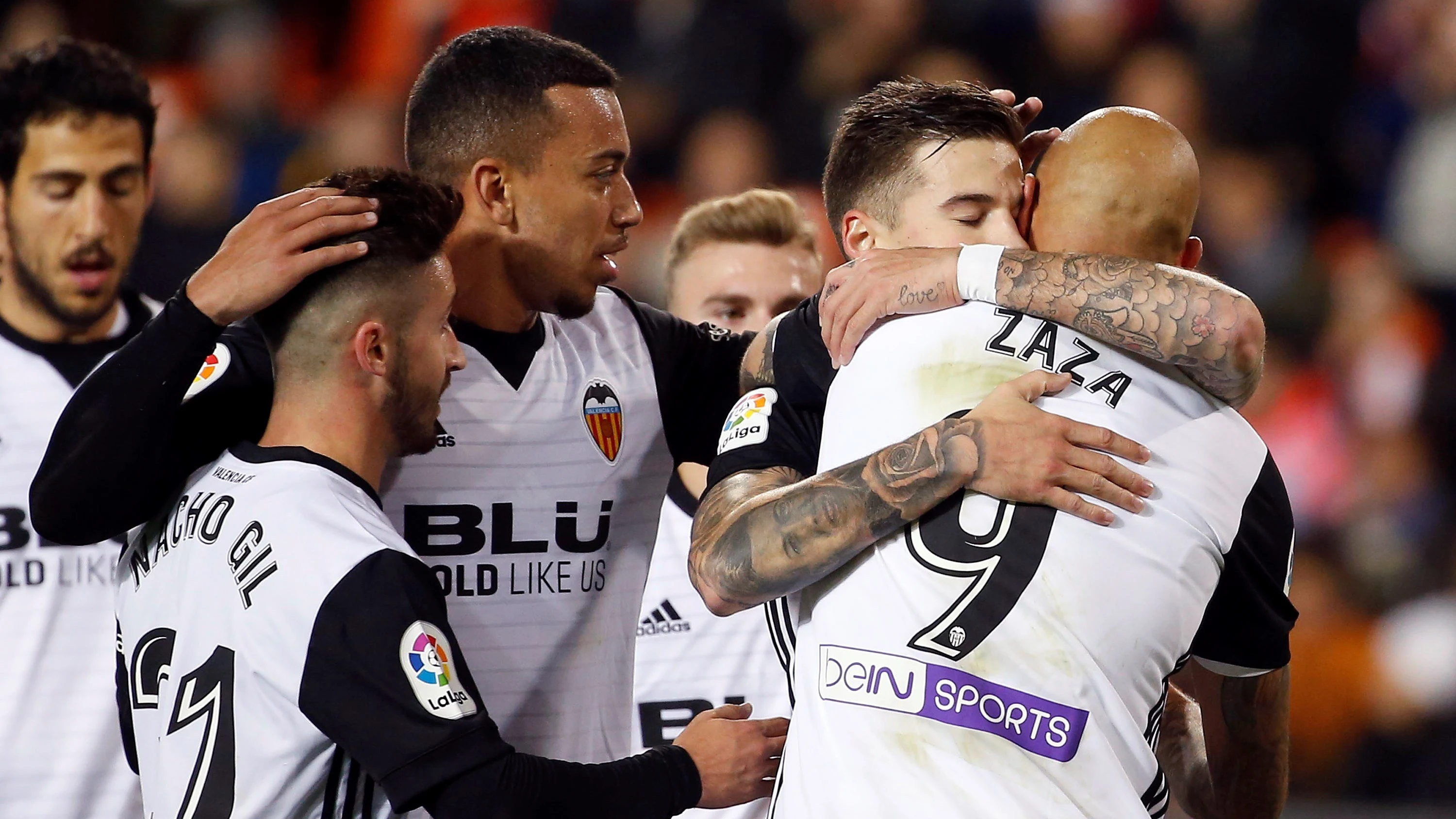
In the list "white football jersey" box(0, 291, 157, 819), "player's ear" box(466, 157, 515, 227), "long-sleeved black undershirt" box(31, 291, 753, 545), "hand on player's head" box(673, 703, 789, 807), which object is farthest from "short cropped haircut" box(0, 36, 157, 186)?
"hand on player's head" box(673, 703, 789, 807)

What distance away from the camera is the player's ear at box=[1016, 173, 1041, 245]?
2590mm

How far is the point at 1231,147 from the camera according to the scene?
26.2 feet

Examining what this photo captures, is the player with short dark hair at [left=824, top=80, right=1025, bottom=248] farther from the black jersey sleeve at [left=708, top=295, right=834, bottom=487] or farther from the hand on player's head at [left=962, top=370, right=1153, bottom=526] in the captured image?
the hand on player's head at [left=962, top=370, right=1153, bottom=526]

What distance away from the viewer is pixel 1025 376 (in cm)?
234

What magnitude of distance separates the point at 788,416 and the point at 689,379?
0.72 metres

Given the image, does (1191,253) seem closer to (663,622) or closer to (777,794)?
(777,794)

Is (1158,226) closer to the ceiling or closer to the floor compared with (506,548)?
closer to the ceiling

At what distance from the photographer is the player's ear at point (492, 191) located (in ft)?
10.2

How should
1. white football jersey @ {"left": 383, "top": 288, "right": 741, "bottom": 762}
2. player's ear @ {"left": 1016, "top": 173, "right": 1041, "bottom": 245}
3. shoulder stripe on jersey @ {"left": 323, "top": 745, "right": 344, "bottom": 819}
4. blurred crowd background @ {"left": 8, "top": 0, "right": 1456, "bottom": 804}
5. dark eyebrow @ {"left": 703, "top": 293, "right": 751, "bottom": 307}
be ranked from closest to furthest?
1. shoulder stripe on jersey @ {"left": 323, "top": 745, "right": 344, "bottom": 819}
2. player's ear @ {"left": 1016, "top": 173, "right": 1041, "bottom": 245}
3. white football jersey @ {"left": 383, "top": 288, "right": 741, "bottom": 762}
4. dark eyebrow @ {"left": 703, "top": 293, "right": 751, "bottom": 307}
5. blurred crowd background @ {"left": 8, "top": 0, "right": 1456, "bottom": 804}

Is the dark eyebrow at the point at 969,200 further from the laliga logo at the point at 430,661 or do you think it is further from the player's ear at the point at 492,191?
the laliga logo at the point at 430,661

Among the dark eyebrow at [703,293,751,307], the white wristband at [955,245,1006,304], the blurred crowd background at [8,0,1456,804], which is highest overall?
the blurred crowd background at [8,0,1456,804]

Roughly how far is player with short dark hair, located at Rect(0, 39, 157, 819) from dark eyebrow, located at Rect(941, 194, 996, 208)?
2166 mm

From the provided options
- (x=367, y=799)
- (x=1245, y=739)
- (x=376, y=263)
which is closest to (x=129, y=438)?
(x=376, y=263)

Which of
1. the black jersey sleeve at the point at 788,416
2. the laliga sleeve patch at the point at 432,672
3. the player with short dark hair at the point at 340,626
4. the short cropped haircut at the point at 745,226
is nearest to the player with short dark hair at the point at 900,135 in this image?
the black jersey sleeve at the point at 788,416
